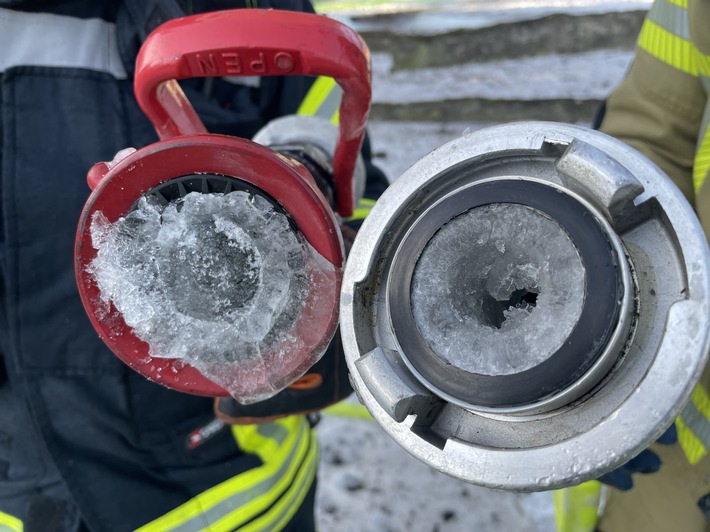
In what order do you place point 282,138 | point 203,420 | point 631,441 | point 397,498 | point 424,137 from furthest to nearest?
point 424,137 → point 397,498 → point 203,420 → point 282,138 → point 631,441

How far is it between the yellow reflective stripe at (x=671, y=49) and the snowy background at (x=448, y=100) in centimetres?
91

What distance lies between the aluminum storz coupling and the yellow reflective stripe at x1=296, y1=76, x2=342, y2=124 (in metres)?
0.48

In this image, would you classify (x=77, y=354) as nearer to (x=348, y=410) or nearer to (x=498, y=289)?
(x=498, y=289)

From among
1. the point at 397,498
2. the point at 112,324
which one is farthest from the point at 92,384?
the point at 397,498

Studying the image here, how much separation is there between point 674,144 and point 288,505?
2.41ft

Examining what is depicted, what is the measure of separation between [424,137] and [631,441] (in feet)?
5.29

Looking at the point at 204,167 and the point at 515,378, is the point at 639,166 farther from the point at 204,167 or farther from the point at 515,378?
the point at 204,167

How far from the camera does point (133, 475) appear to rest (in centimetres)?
80

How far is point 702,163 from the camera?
0.71 metres

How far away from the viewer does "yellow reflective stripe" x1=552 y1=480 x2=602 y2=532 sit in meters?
0.96

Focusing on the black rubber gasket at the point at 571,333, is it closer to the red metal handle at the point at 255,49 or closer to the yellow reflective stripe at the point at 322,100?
the red metal handle at the point at 255,49

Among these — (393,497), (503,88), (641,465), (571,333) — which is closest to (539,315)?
(571,333)

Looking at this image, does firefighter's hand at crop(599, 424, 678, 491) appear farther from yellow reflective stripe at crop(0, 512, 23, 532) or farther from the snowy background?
yellow reflective stripe at crop(0, 512, 23, 532)

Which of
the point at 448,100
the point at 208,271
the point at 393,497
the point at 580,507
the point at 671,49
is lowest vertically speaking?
the point at 393,497
